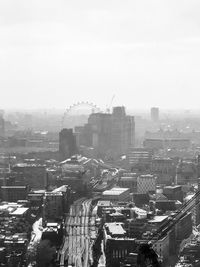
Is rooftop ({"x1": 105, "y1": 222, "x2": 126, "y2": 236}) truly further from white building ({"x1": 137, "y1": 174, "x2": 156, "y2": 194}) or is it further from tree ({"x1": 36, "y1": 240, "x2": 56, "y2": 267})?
white building ({"x1": 137, "y1": 174, "x2": 156, "y2": 194})

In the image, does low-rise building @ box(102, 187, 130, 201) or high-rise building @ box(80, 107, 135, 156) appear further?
high-rise building @ box(80, 107, 135, 156)

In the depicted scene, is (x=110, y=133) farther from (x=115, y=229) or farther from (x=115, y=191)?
(x=115, y=229)

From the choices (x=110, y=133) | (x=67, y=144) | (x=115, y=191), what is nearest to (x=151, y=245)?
(x=115, y=191)

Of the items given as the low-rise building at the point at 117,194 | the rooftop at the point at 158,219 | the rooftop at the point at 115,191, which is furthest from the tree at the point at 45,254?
the rooftop at the point at 115,191

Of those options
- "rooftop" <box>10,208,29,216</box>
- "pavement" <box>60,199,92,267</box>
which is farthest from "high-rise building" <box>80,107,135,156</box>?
"rooftop" <box>10,208,29,216</box>

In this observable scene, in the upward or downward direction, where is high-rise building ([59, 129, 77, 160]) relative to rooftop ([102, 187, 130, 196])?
upward

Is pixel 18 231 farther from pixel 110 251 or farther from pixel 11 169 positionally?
pixel 11 169
